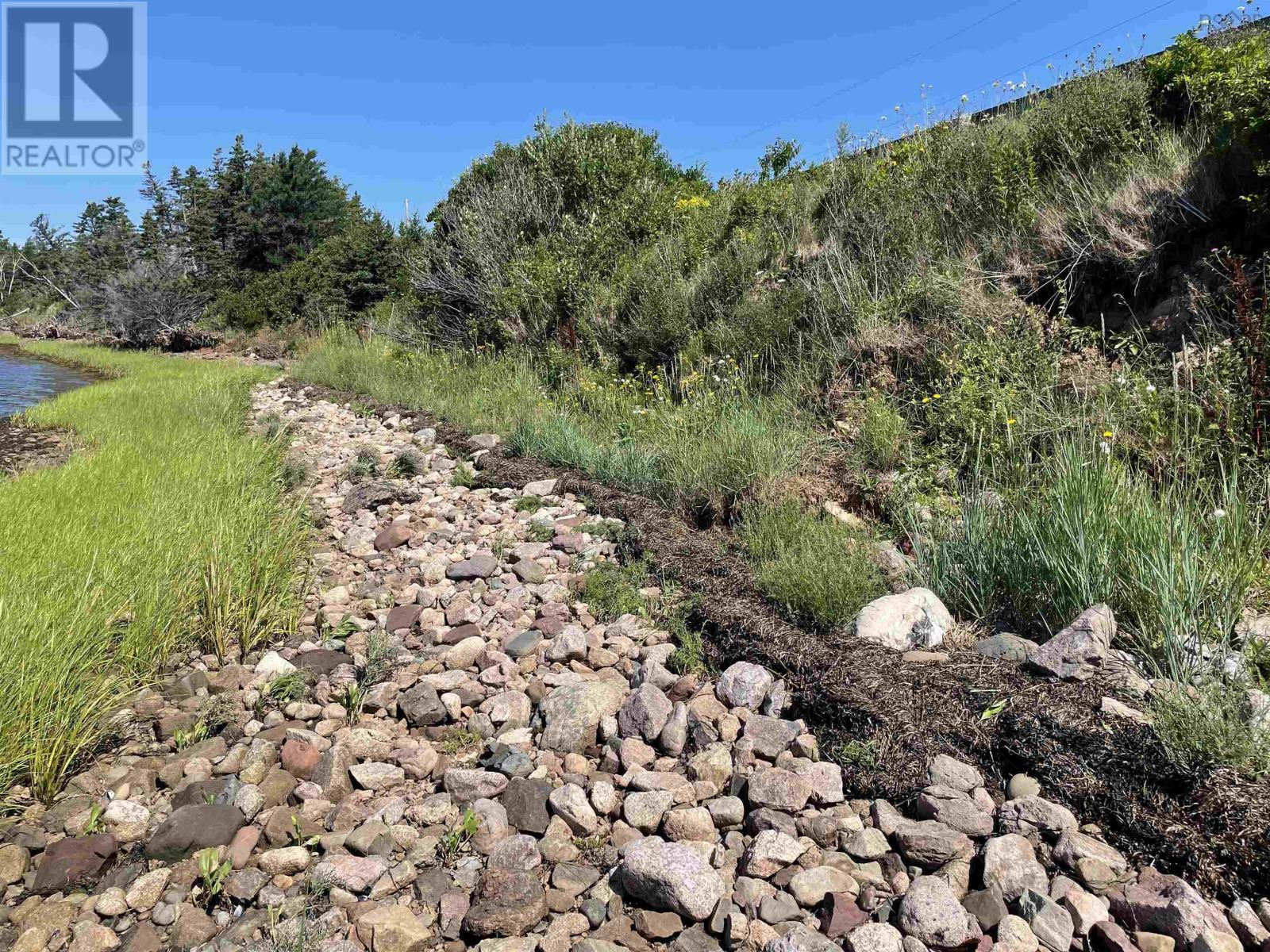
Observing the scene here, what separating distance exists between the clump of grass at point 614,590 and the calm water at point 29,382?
12.3m

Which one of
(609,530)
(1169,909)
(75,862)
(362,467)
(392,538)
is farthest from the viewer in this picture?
(362,467)

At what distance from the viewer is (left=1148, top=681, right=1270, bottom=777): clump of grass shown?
2.18 m

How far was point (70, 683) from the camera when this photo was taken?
2.98 m

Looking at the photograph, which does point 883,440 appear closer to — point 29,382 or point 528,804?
point 528,804

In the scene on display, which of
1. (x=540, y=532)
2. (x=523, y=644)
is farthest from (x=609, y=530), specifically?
(x=523, y=644)

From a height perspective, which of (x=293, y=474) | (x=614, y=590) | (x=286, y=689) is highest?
(x=293, y=474)

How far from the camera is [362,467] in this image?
277 inches

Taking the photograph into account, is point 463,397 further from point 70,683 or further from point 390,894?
point 390,894

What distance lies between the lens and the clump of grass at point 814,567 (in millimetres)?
3518

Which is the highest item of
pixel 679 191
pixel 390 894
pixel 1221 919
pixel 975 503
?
pixel 679 191

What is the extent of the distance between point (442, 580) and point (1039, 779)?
330cm

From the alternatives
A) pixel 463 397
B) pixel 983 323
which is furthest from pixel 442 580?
pixel 463 397

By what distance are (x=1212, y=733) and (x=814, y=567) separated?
A: 1697 mm

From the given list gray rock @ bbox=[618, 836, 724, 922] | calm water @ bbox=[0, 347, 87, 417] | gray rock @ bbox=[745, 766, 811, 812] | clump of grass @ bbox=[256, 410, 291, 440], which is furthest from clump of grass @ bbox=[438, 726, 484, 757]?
calm water @ bbox=[0, 347, 87, 417]
